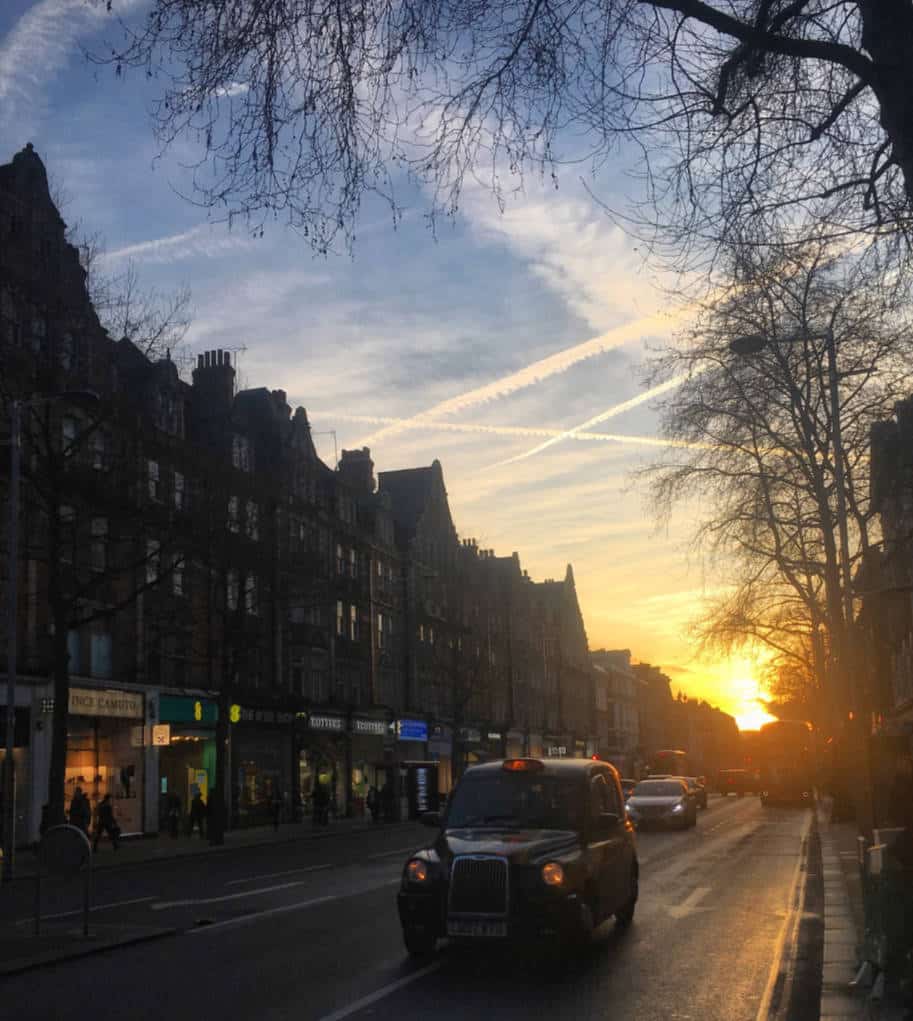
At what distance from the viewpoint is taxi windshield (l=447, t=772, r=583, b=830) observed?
12.8 m

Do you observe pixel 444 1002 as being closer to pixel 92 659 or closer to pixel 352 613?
pixel 92 659

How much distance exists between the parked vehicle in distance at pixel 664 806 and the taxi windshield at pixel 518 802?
25.4 meters

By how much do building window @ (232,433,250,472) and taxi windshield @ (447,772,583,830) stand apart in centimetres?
4062

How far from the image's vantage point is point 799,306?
1226 inches

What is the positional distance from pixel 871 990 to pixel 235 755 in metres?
41.9

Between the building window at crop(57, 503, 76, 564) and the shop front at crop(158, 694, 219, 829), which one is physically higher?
the building window at crop(57, 503, 76, 564)

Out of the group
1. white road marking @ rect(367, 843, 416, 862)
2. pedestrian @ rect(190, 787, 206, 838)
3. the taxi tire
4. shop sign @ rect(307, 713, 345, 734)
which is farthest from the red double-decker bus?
the taxi tire

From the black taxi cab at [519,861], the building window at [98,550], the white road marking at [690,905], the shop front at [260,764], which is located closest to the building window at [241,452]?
the shop front at [260,764]

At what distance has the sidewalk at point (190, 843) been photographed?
3091cm

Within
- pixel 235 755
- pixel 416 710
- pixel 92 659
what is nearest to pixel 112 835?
pixel 92 659

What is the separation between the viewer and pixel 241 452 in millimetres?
53844

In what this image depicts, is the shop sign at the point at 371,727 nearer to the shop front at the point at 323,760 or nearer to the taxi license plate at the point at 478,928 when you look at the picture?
the shop front at the point at 323,760

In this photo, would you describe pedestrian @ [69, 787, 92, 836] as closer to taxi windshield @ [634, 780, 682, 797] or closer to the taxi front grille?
taxi windshield @ [634, 780, 682, 797]

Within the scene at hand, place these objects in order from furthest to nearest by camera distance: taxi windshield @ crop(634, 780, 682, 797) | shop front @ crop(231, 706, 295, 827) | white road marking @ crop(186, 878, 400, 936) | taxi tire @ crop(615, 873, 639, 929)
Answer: shop front @ crop(231, 706, 295, 827)
taxi windshield @ crop(634, 780, 682, 797)
white road marking @ crop(186, 878, 400, 936)
taxi tire @ crop(615, 873, 639, 929)
